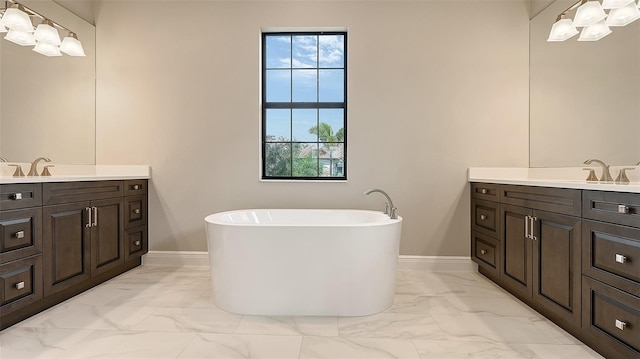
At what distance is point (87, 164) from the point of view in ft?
10.2

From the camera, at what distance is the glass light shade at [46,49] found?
2.61 m

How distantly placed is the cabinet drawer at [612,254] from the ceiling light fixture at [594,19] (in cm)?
144

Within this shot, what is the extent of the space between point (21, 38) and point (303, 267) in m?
2.73

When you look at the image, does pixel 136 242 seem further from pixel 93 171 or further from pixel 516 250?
pixel 516 250

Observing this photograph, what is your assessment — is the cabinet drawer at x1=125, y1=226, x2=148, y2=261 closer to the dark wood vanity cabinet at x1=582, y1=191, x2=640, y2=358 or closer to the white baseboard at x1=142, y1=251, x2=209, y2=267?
the white baseboard at x1=142, y1=251, x2=209, y2=267

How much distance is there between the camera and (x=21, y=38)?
2.47 meters

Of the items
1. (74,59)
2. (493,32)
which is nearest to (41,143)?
(74,59)

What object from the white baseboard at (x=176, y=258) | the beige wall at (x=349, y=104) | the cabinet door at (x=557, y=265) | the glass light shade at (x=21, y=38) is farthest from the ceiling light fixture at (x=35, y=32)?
the cabinet door at (x=557, y=265)

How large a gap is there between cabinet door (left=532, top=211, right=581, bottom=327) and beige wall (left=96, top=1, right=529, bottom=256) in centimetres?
105

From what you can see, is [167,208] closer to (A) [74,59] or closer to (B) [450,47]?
(A) [74,59]

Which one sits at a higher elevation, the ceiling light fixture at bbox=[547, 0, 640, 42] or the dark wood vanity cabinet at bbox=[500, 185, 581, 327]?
the ceiling light fixture at bbox=[547, 0, 640, 42]

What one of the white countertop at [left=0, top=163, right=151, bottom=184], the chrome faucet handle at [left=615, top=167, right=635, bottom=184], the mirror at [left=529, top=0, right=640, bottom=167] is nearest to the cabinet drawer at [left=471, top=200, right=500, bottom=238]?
the mirror at [left=529, top=0, right=640, bottom=167]

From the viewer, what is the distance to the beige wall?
10.0ft

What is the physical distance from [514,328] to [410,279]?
97 centimetres
